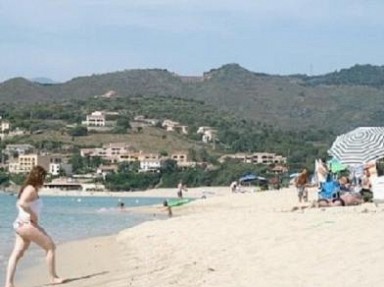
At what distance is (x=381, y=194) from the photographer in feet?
65.2

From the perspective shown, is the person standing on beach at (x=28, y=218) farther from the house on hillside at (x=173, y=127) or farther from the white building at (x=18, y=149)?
the house on hillside at (x=173, y=127)

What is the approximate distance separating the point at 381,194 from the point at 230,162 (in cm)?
11241

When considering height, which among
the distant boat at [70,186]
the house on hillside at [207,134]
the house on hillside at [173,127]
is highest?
the house on hillside at [173,127]

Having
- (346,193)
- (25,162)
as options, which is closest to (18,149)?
(25,162)

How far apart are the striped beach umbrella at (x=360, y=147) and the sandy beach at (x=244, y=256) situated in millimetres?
5830

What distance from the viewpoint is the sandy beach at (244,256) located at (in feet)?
31.2

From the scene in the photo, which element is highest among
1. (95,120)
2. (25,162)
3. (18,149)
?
(95,120)

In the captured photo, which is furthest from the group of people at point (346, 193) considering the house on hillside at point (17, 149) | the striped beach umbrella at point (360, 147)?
the house on hillside at point (17, 149)

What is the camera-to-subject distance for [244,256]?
11812mm

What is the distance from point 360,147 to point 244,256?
13.5 metres

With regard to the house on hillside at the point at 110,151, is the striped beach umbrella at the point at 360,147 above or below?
below

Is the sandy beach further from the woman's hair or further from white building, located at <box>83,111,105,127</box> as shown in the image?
white building, located at <box>83,111,105,127</box>

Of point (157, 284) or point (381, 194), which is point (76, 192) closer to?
point (381, 194)

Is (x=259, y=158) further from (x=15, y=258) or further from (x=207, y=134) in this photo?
(x=15, y=258)
